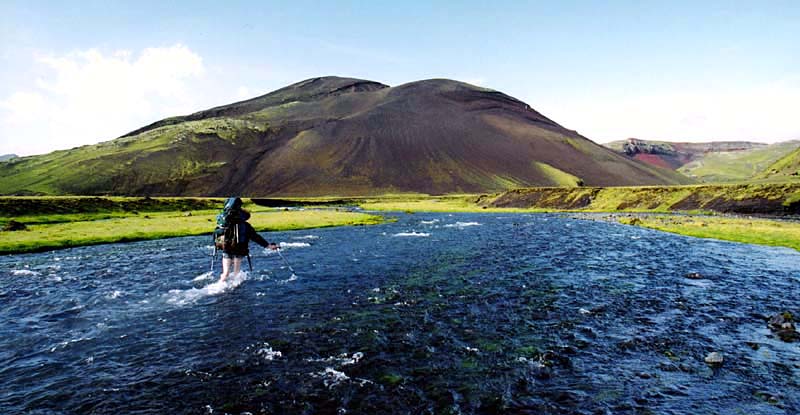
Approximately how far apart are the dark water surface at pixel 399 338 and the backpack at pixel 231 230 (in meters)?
2.52

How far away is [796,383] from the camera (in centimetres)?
1180

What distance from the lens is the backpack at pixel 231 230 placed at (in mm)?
22781

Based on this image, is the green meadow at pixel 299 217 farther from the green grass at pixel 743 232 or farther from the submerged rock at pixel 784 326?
the submerged rock at pixel 784 326

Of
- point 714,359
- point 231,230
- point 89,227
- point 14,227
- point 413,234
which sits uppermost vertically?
point 231,230

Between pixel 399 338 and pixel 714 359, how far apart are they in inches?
416

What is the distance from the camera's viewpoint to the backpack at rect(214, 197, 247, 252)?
22.8m

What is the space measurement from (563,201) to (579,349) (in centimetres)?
9739

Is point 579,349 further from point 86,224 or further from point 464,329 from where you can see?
point 86,224

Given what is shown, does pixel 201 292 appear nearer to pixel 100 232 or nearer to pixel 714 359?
pixel 714 359

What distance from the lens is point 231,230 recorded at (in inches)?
896

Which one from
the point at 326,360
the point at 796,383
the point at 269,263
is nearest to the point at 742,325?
the point at 796,383

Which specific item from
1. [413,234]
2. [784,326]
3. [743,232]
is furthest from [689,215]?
[784,326]

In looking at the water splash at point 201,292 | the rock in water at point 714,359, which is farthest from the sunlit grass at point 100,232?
the rock in water at point 714,359

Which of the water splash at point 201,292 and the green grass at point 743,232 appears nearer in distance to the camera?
the water splash at point 201,292
